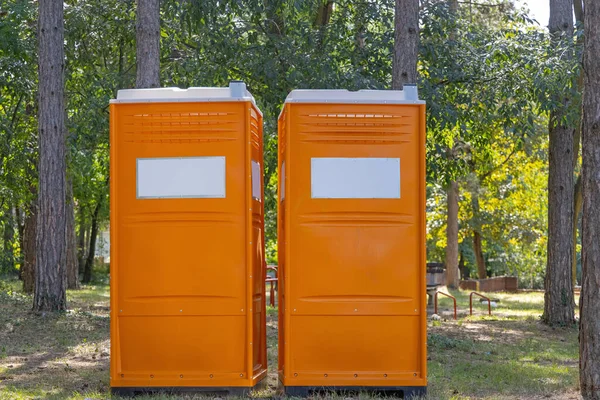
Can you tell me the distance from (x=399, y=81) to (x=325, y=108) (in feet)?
14.0

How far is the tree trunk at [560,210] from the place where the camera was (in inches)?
563

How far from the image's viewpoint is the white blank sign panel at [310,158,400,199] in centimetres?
725

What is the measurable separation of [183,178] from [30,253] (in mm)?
15087

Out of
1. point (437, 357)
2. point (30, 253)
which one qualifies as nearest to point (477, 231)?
point (30, 253)

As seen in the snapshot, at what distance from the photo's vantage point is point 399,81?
37.1ft

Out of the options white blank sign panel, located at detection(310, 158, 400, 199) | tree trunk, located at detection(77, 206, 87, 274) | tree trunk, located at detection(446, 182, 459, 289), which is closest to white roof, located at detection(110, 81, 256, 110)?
white blank sign panel, located at detection(310, 158, 400, 199)

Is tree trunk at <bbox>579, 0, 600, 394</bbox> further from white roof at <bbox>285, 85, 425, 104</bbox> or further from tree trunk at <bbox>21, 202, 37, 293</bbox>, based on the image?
tree trunk at <bbox>21, 202, 37, 293</bbox>

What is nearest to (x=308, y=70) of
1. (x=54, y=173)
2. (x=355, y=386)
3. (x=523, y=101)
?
(x=523, y=101)

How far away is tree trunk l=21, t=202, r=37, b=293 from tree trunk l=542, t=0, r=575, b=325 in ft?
39.7

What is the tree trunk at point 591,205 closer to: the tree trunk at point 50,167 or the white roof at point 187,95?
the white roof at point 187,95

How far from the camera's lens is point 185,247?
7230mm

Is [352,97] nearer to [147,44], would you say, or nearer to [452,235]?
[147,44]

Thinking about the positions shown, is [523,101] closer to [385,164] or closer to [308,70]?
[308,70]

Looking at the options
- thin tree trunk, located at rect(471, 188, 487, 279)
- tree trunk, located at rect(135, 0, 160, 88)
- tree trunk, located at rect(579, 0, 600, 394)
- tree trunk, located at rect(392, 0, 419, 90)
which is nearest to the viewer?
tree trunk, located at rect(579, 0, 600, 394)
